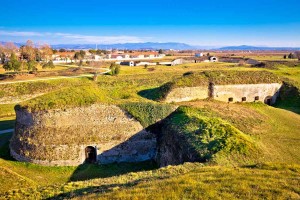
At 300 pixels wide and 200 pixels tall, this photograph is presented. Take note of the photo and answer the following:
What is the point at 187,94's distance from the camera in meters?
32.5

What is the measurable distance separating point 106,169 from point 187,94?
46.6 feet

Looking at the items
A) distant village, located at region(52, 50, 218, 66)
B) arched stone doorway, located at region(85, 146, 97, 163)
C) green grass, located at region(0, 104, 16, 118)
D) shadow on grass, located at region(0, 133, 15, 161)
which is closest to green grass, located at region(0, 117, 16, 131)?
green grass, located at region(0, 104, 16, 118)

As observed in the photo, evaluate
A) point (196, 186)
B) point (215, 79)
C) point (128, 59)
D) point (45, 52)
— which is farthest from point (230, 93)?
point (128, 59)

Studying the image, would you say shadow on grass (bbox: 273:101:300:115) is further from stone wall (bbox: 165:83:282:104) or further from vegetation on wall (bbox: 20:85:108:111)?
vegetation on wall (bbox: 20:85:108:111)

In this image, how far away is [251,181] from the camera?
11.6 meters

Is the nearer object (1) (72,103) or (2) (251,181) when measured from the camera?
(2) (251,181)

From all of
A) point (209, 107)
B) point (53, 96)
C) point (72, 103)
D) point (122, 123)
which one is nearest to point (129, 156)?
point (122, 123)

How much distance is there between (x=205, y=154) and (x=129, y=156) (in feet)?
26.2

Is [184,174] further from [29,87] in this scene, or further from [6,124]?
[29,87]

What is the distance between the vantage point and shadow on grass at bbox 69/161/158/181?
20.8 meters

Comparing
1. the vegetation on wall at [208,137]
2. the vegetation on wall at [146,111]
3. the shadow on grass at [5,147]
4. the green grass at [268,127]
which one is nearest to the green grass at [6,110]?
the shadow on grass at [5,147]

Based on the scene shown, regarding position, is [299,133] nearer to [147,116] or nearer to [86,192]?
[147,116]

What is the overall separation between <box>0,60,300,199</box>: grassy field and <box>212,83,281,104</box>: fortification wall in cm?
202

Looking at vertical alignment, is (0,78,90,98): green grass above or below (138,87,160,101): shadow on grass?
below
